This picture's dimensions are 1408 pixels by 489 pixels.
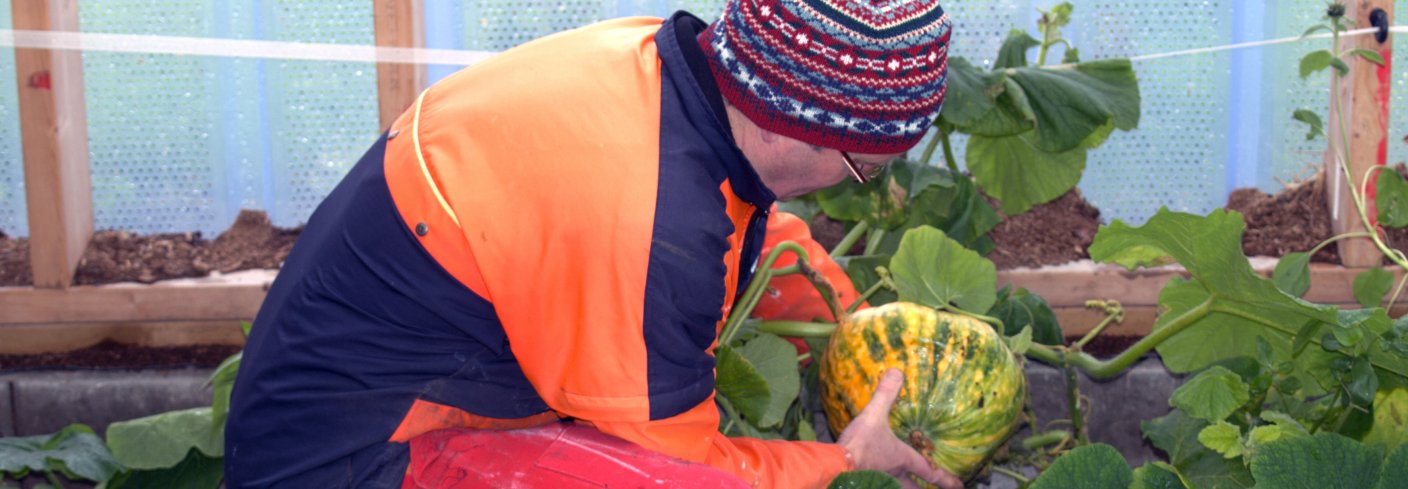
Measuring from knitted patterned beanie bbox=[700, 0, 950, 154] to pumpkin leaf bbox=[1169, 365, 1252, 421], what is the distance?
870mm

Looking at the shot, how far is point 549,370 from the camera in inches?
68.9

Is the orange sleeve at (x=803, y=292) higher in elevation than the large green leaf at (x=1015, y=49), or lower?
lower

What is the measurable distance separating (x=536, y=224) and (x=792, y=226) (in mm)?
1219

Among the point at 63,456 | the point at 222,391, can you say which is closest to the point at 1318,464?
the point at 222,391

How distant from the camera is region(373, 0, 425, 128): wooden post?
316 cm

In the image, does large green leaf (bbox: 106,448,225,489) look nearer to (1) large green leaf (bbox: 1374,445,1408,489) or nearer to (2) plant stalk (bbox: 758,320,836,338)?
(2) plant stalk (bbox: 758,320,836,338)

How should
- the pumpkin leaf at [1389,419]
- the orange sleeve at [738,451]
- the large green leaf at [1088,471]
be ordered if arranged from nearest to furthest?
the orange sleeve at [738,451], the large green leaf at [1088,471], the pumpkin leaf at [1389,419]

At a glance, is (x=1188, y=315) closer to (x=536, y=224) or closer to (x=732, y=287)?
(x=732, y=287)

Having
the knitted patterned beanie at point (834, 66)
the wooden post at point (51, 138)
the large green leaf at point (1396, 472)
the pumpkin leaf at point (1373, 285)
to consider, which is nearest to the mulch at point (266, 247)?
the wooden post at point (51, 138)

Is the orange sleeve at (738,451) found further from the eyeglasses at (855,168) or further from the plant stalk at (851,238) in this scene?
the plant stalk at (851,238)

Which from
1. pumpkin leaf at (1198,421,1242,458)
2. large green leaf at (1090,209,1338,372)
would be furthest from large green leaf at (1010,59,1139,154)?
pumpkin leaf at (1198,421,1242,458)

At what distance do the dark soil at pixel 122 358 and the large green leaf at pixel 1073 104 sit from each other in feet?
6.72

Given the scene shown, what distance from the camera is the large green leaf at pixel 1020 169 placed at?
319 centimetres

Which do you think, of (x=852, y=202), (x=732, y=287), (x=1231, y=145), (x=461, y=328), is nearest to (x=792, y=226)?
(x=852, y=202)
